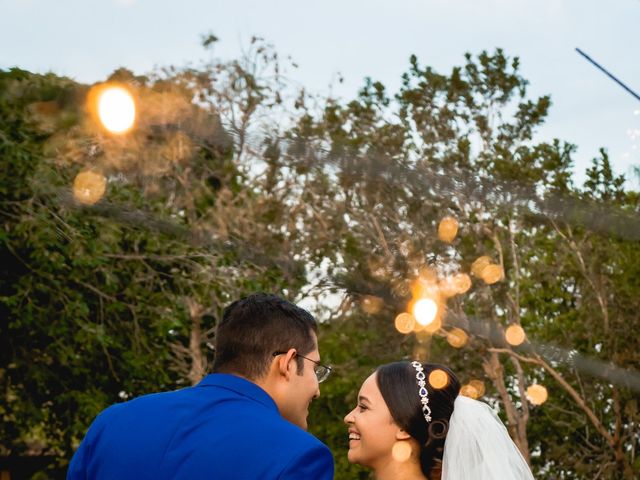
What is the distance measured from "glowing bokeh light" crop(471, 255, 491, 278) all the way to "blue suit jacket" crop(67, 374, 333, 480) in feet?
46.0

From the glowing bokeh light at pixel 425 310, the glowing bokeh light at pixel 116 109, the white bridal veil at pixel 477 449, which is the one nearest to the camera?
the white bridal veil at pixel 477 449

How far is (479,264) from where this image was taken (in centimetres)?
1639

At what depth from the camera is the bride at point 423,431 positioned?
3.75 meters

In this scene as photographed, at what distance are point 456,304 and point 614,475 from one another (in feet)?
14.4

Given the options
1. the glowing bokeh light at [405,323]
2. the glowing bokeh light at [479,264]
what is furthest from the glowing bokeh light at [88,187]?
the glowing bokeh light at [479,264]

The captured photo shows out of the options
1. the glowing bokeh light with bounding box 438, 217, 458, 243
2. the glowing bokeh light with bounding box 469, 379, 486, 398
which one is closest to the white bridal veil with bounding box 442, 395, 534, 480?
the glowing bokeh light with bounding box 438, 217, 458, 243

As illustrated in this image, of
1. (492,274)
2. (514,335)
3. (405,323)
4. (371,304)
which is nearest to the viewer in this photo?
(514,335)

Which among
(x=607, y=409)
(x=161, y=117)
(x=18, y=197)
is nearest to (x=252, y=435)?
(x=18, y=197)

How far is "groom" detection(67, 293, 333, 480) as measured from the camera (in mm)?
2354

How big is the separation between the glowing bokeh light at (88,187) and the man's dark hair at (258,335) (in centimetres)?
871

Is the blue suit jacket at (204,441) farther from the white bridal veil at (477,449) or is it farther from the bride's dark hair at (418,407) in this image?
the white bridal veil at (477,449)

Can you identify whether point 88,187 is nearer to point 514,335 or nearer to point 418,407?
point 514,335

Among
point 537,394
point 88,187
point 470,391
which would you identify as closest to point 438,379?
point 88,187

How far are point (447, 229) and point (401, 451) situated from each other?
503 inches
